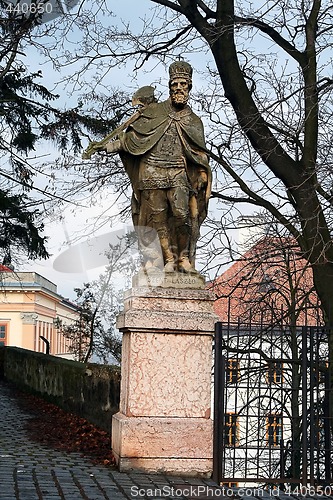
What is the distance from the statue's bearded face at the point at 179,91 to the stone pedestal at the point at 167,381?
188cm

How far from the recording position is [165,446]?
25.6ft

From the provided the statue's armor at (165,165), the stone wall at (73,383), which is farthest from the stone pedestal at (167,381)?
the stone wall at (73,383)

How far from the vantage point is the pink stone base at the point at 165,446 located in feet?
25.5

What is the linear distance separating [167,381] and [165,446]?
64cm

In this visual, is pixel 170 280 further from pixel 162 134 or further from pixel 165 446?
pixel 165 446

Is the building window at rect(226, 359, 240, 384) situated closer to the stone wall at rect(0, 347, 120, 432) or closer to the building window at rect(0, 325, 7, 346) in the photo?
the stone wall at rect(0, 347, 120, 432)

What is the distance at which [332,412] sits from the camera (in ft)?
30.2

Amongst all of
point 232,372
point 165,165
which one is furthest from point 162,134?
point 232,372

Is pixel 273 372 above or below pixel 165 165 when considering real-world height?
below

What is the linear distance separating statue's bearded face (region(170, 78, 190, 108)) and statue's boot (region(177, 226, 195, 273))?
135 cm

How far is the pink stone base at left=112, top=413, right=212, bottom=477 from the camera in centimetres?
778

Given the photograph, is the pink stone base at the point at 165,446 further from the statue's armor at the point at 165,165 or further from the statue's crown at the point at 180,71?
the statue's crown at the point at 180,71

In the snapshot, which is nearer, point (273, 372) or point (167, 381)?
point (167, 381)

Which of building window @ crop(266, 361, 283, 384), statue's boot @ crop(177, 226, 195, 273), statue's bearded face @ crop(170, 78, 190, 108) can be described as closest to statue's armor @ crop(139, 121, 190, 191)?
statue's bearded face @ crop(170, 78, 190, 108)
